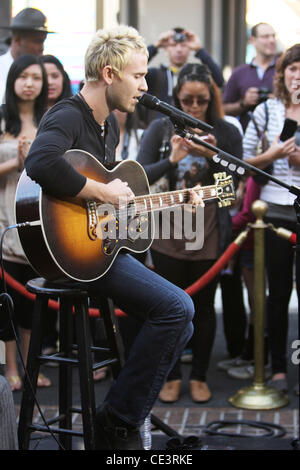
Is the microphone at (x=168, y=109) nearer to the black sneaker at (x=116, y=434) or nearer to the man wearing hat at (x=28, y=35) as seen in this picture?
the black sneaker at (x=116, y=434)

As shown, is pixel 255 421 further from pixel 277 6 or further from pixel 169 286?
pixel 277 6

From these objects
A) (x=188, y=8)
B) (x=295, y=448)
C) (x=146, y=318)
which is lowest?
(x=295, y=448)

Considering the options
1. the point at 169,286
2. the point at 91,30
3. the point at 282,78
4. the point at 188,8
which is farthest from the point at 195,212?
the point at 188,8

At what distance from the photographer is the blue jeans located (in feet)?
11.3

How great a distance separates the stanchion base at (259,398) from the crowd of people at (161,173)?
14cm

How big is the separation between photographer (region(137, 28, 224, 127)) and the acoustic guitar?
7.51 feet

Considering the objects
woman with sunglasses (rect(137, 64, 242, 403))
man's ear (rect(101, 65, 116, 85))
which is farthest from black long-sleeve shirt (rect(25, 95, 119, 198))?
woman with sunglasses (rect(137, 64, 242, 403))

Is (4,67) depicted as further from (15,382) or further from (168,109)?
(168,109)

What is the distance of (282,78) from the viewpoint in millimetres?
4883

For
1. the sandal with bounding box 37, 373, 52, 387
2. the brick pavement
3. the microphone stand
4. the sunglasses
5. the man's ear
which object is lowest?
the sandal with bounding box 37, 373, 52, 387

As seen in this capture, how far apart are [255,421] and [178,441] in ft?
2.73

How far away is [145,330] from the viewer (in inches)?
138

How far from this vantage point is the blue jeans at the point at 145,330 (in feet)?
11.3

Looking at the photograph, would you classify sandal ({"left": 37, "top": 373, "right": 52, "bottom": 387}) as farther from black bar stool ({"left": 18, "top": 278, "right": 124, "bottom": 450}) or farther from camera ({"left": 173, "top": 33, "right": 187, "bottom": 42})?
camera ({"left": 173, "top": 33, "right": 187, "bottom": 42})
